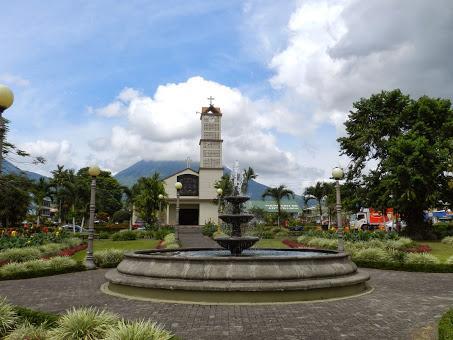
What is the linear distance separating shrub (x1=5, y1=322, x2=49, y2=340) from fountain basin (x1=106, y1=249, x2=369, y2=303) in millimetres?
3967

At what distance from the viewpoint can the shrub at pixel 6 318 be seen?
22.0 feet

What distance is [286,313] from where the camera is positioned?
870 cm

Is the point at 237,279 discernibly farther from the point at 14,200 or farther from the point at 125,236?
the point at 14,200

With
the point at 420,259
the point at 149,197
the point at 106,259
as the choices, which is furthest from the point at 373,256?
the point at 149,197

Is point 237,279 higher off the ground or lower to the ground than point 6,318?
higher

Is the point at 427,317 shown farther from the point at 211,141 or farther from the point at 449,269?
the point at 211,141

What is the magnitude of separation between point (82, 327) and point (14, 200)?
45294mm

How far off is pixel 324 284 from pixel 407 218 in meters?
28.9

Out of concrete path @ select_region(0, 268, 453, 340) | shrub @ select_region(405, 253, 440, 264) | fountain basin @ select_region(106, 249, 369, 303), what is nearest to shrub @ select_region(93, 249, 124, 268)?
concrete path @ select_region(0, 268, 453, 340)

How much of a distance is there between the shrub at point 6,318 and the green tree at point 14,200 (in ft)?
124

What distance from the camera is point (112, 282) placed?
11.5 m

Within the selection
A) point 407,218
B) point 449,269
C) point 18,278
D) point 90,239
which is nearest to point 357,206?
point 407,218

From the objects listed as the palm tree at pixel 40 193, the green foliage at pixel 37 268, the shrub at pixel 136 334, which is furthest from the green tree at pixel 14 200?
the shrub at pixel 136 334

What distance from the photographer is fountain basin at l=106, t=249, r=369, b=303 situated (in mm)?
9820
